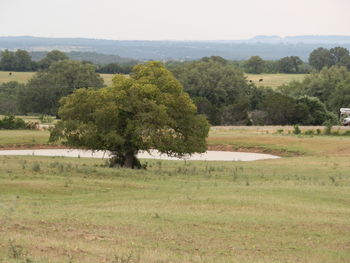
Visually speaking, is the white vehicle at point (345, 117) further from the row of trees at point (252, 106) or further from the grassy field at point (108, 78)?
the grassy field at point (108, 78)

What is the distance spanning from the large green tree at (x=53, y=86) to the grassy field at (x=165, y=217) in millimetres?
83464

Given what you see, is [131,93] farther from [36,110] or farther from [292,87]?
[292,87]

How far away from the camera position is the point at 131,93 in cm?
4291

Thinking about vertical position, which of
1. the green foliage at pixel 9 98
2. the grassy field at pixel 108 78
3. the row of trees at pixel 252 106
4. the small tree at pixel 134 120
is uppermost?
the small tree at pixel 134 120

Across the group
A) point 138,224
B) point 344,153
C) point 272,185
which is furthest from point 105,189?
point 344,153

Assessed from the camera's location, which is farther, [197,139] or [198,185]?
[197,139]

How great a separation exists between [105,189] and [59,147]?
120 feet

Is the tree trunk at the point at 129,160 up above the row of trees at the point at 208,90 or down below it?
above

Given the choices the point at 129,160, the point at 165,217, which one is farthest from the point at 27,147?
the point at 165,217

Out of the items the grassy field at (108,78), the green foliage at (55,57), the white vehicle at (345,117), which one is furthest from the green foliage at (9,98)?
the white vehicle at (345,117)

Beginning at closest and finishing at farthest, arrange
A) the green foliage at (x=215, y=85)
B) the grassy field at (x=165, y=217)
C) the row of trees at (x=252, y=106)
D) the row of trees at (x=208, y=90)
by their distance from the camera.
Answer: the grassy field at (x=165, y=217) < the row of trees at (x=252, y=106) < the row of trees at (x=208, y=90) < the green foliage at (x=215, y=85)

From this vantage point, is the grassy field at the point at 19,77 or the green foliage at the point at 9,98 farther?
the grassy field at the point at 19,77

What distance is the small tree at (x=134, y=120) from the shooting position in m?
41.3

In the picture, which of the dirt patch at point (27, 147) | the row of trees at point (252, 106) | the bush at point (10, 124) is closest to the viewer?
the dirt patch at point (27, 147)
